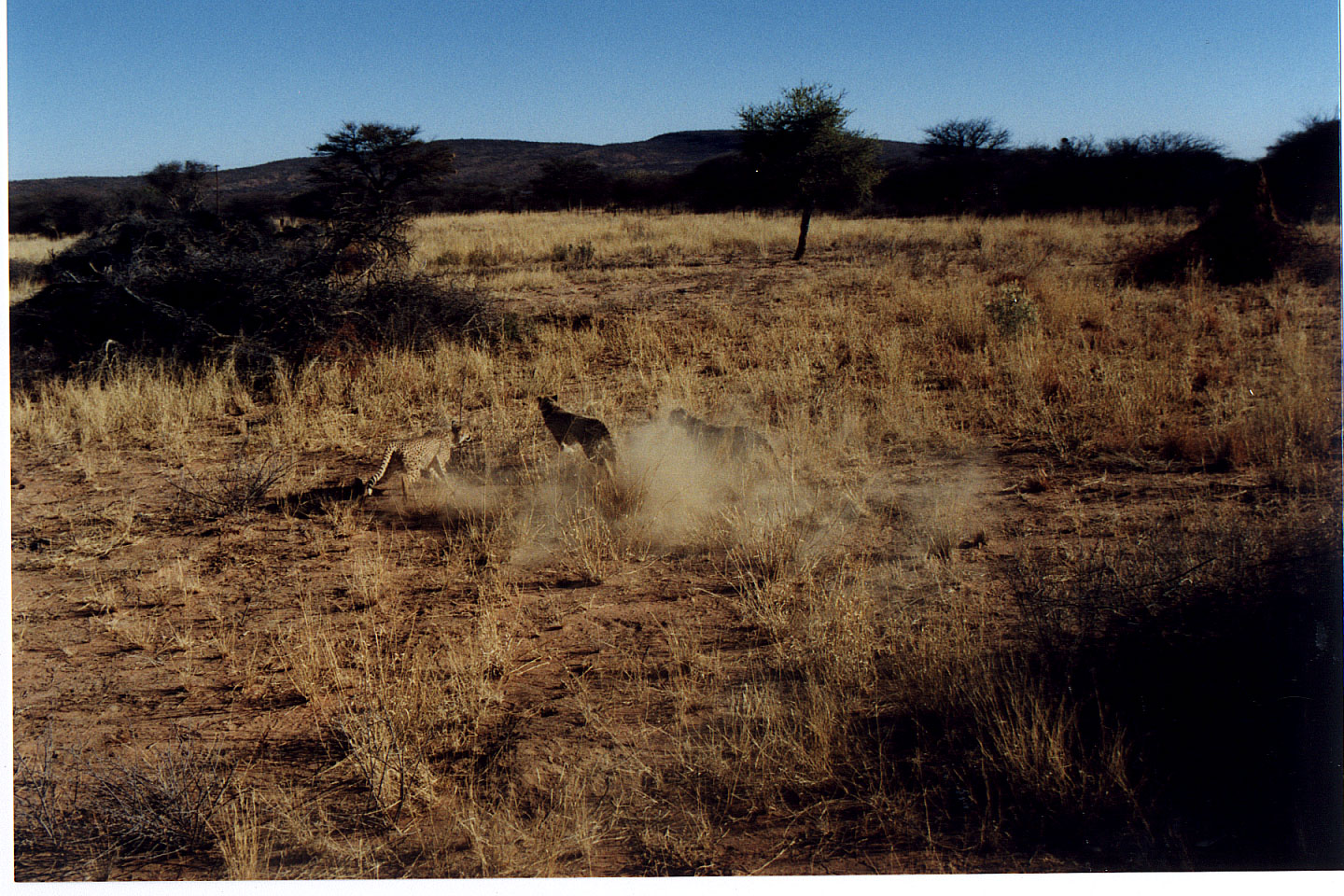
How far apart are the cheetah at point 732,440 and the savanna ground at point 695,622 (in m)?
0.11

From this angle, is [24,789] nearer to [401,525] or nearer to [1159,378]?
→ [401,525]

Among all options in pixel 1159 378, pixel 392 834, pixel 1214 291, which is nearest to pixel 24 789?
pixel 392 834

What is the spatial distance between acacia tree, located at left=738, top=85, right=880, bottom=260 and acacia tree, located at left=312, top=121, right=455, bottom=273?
6.39 meters

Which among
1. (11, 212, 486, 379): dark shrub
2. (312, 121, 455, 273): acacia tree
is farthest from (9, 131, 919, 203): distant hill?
(11, 212, 486, 379): dark shrub

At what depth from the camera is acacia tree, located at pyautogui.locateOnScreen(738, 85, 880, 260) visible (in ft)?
54.5

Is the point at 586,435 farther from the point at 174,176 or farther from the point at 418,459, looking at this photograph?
the point at 174,176

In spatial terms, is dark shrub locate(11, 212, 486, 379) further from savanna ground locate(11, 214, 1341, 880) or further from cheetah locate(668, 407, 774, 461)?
cheetah locate(668, 407, 774, 461)

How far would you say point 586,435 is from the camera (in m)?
5.18

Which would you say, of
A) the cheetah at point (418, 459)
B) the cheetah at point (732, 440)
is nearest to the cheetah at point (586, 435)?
the cheetah at point (732, 440)

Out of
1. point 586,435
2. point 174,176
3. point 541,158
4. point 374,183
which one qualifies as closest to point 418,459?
point 586,435

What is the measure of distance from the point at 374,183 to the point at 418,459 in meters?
10.00

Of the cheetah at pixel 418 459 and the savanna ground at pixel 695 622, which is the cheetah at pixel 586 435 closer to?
the savanna ground at pixel 695 622

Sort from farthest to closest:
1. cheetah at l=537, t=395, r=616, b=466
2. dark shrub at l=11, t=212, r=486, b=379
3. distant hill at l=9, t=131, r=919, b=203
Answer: distant hill at l=9, t=131, r=919, b=203
dark shrub at l=11, t=212, r=486, b=379
cheetah at l=537, t=395, r=616, b=466

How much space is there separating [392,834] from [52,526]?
397 centimetres
